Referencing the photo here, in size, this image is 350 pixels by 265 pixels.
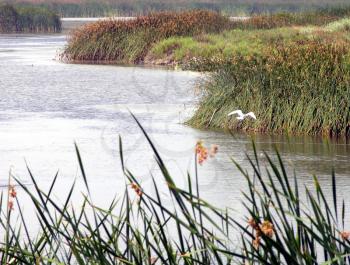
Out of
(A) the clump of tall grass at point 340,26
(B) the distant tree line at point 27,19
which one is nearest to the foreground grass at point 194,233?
(A) the clump of tall grass at point 340,26

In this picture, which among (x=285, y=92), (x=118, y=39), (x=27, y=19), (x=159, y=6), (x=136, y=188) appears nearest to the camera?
(x=136, y=188)

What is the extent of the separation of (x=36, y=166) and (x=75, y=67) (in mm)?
15131

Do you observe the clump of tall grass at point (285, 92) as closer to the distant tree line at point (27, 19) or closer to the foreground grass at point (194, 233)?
the foreground grass at point (194, 233)

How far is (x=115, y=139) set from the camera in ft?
42.7

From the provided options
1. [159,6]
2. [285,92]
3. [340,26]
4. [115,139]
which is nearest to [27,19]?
[340,26]

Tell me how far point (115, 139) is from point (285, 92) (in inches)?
85.4

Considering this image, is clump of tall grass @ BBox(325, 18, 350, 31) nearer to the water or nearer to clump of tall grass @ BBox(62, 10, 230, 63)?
clump of tall grass @ BBox(62, 10, 230, 63)

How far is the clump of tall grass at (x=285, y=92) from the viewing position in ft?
41.6

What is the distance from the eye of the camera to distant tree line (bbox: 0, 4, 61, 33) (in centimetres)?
4312

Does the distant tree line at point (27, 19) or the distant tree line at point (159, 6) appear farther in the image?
the distant tree line at point (159, 6)

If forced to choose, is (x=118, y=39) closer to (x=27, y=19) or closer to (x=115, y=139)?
(x=115, y=139)

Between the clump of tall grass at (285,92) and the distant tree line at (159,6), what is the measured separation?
126 feet

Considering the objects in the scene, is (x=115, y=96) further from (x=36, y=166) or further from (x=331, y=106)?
(x=36, y=166)

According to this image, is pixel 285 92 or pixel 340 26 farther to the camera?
pixel 340 26
